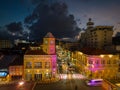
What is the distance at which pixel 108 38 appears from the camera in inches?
4250

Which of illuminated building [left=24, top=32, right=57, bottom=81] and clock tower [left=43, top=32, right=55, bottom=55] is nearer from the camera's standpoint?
illuminated building [left=24, top=32, right=57, bottom=81]

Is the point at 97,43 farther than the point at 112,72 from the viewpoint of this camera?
Yes

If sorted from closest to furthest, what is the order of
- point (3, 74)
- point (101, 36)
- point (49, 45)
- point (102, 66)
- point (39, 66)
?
point (3, 74)
point (39, 66)
point (102, 66)
point (49, 45)
point (101, 36)

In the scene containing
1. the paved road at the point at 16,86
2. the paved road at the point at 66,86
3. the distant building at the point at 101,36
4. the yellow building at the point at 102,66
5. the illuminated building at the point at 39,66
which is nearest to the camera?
the paved road at the point at 16,86

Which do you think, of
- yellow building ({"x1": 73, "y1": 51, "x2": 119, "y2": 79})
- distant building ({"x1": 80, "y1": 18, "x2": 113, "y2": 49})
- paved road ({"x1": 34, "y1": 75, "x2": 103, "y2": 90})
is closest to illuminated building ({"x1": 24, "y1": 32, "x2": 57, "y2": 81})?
paved road ({"x1": 34, "y1": 75, "x2": 103, "y2": 90})

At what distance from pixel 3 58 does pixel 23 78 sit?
20.2 m

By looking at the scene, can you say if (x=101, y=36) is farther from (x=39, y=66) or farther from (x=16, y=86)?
(x=16, y=86)

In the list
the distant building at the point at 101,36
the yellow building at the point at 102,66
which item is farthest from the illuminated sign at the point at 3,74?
the distant building at the point at 101,36

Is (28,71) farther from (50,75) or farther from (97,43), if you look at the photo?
(97,43)

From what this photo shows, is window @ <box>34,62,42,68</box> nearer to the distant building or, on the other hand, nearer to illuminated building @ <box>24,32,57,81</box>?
illuminated building @ <box>24,32,57,81</box>

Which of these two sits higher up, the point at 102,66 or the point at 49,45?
the point at 49,45

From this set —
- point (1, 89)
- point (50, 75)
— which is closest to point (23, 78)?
point (50, 75)

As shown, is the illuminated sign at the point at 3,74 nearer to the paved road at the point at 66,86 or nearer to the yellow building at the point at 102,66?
the paved road at the point at 66,86

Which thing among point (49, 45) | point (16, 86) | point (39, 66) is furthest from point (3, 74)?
point (49, 45)
